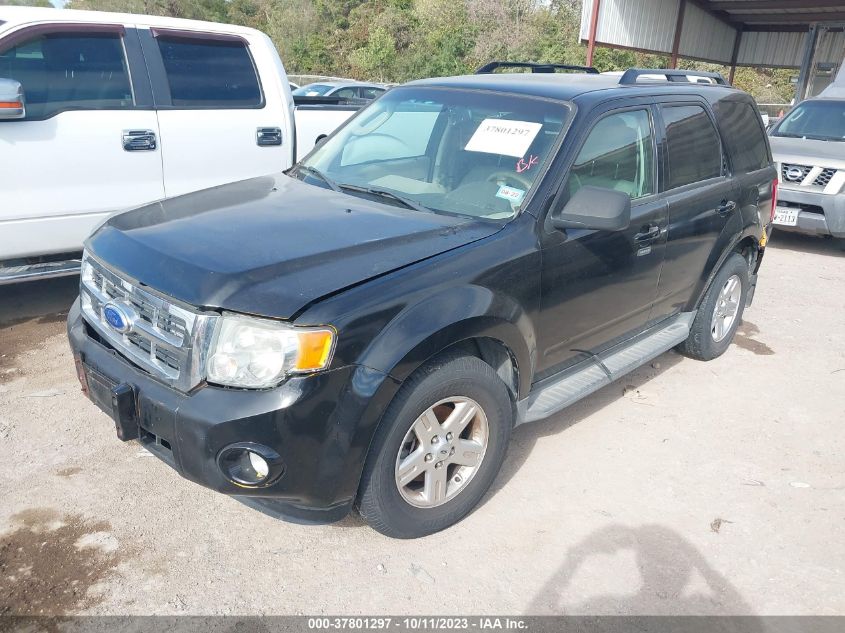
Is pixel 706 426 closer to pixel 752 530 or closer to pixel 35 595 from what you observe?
pixel 752 530

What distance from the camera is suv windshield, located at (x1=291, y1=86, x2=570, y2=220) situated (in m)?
3.32

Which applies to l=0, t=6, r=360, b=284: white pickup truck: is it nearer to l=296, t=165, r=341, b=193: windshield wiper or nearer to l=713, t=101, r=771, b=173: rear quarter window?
l=296, t=165, r=341, b=193: windshield wiper

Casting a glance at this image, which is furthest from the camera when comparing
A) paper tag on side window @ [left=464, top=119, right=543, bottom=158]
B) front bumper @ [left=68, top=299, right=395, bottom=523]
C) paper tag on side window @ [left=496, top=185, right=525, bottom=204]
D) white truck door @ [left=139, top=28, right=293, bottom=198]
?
white truck door @ [left=139, top=28, right=293, bottom=198]

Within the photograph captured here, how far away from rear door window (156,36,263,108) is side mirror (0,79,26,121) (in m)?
1.13

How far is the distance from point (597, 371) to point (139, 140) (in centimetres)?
360

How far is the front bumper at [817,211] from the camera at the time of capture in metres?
7.91

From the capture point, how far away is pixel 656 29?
716 inches

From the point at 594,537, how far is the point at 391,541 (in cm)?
92

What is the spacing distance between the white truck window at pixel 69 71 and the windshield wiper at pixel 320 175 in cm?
190

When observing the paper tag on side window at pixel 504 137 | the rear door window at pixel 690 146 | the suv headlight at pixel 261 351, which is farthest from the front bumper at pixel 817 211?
the suv headlight at pixel 261 351

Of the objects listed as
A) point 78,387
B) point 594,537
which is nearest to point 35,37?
point 78,387

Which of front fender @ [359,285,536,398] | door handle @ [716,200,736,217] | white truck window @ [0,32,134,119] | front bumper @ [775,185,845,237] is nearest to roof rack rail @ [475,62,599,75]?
Answer: door handle @ [716,200,736,217]

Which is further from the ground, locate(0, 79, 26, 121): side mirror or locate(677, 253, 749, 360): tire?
locate(0, 79, 26, 121): side mirror

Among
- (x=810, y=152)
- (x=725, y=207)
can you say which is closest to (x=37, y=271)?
(x=725, y=207)
